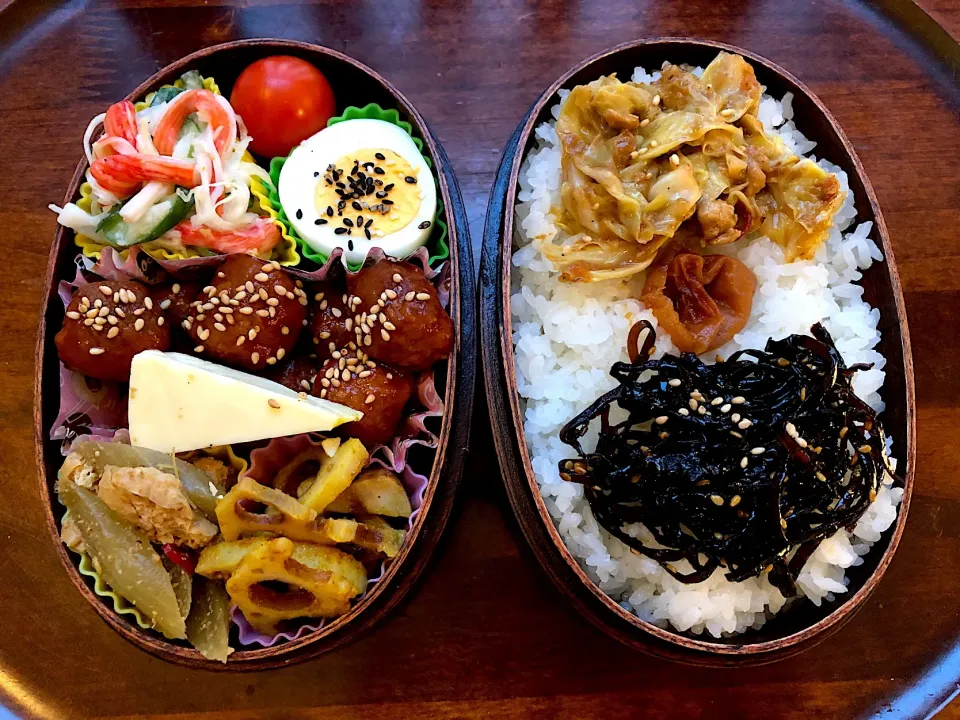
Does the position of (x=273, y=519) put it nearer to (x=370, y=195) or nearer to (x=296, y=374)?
(x=296, y=374)

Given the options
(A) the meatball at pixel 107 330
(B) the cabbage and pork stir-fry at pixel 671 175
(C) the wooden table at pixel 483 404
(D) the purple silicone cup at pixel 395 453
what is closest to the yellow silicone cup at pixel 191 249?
(A) the meatball at pixel 107 330

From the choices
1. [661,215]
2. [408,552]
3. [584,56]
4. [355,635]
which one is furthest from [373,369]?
[584,56]

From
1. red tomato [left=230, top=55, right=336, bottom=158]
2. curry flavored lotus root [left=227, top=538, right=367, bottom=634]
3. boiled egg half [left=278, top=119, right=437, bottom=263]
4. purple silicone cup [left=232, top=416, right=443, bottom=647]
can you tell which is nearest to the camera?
curry flavored lotus root [left=227, top=538, right=367, bottom=634]

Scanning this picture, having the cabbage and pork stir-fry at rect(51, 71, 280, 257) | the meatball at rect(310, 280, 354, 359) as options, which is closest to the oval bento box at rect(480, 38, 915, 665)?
the meatball at rect(310, 280, 354, 359)

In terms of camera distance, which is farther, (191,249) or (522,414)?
(191,249)

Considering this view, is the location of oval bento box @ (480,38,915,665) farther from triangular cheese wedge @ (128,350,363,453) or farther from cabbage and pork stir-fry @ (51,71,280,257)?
cabbage and pork stir-fry @ (51,71,280,257)

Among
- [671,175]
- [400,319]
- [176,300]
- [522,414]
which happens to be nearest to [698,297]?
[671,175]

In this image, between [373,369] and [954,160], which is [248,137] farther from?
[954,160]
